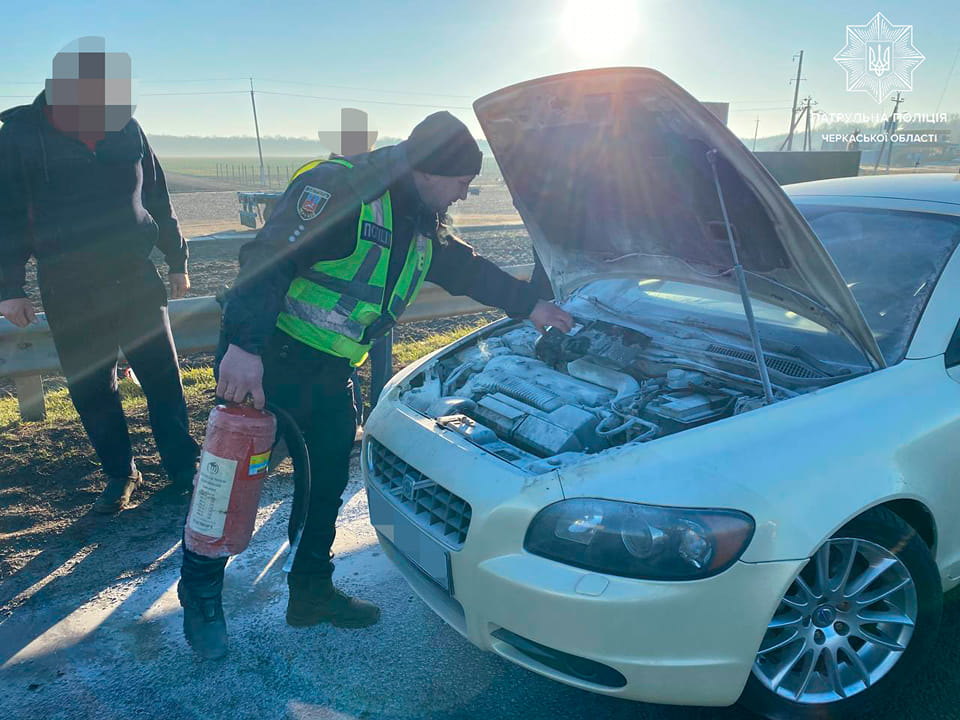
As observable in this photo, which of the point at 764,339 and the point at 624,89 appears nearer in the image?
the point at 624,89

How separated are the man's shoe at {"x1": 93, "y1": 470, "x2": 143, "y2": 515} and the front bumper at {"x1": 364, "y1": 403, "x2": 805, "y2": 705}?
6.75 ft

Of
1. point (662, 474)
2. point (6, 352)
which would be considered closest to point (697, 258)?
point (662, 474)

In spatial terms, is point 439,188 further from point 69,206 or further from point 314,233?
point 69,206

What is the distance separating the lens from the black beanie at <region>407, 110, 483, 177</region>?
236 centimetres

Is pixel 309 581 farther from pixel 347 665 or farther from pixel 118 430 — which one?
pixel 118 430

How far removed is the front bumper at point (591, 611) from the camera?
73.4 inches

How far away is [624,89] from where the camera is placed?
2.29m

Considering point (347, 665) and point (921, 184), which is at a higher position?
point (921, 184)

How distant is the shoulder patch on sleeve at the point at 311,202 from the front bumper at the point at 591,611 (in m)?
0.94

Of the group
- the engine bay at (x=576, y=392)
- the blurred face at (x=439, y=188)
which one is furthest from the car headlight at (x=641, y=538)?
the blurred face at (x=439, y=188)

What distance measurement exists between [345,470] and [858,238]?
7.58 feet

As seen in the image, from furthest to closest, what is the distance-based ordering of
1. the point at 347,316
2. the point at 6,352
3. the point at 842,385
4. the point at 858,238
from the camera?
1. the point at 6,352
2. the point at 858,238
3. the point at 347,316
4. the point at 842,385

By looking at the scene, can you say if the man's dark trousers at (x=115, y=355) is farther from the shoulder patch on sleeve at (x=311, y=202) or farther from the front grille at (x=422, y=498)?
the shoulder patch on sleeve at (x=311, y=202)

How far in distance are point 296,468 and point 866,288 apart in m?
2.33
